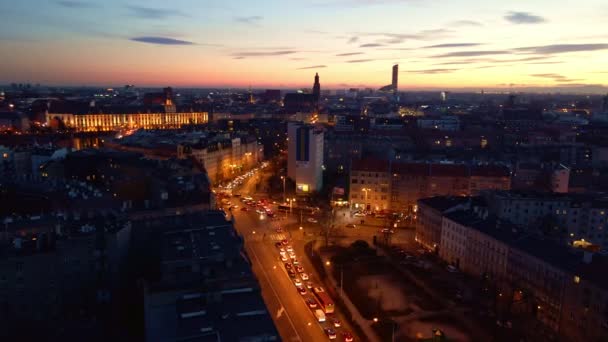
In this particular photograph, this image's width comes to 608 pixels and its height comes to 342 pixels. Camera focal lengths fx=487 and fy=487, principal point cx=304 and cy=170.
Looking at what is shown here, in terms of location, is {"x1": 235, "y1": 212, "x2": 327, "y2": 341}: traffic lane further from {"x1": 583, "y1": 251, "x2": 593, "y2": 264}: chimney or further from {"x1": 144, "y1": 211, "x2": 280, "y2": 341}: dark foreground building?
{"x1": 583, "y1": 251, "x2": 593, "y2": 264}: chimney

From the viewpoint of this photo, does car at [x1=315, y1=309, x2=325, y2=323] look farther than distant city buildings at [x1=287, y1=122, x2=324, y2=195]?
No

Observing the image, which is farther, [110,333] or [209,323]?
[110,333]

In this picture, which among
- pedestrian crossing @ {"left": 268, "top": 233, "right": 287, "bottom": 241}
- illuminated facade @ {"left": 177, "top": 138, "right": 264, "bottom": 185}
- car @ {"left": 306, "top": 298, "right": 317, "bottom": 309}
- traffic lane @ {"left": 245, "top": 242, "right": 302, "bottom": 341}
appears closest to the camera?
traffic lane @ {"left": 245, "top": 242, "right": 302, "bottom": 341}

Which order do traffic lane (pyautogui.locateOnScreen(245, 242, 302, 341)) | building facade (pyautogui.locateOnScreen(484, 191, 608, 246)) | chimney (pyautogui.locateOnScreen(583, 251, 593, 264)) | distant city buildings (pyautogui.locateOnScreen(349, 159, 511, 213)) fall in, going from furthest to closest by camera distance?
distant city buildings (pyautogui.locateOnScreen(349, 159, 511, 213)) < building facade (pyautogui.locateOnScreen(484, 191, 608, 246)) < chimney (pyautogui.locateOnScreen(583, 251, 593, 264)) < traffic lane (pyautogui.locateOnScreen(245, 242, 302, 341))

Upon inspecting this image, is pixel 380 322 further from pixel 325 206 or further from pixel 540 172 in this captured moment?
pixel 540 172

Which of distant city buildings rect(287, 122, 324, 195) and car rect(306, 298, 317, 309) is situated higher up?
distant city buildings rect(287, 122, 324, 195)

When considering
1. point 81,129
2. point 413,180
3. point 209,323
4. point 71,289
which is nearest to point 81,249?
point 71,289

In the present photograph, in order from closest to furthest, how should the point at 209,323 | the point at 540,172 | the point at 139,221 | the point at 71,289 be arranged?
the point at 209,323 < the point at 71,289 < the point at 139,221 < the point at 540,172

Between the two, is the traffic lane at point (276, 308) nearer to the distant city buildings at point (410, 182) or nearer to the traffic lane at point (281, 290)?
the traffic lane at point (281, 290)

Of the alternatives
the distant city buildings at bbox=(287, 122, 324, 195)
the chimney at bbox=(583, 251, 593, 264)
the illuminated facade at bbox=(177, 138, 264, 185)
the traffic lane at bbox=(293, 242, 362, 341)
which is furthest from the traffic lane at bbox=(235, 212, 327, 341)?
the illuminated facade at bbox=(177, 138, 264, 185)
